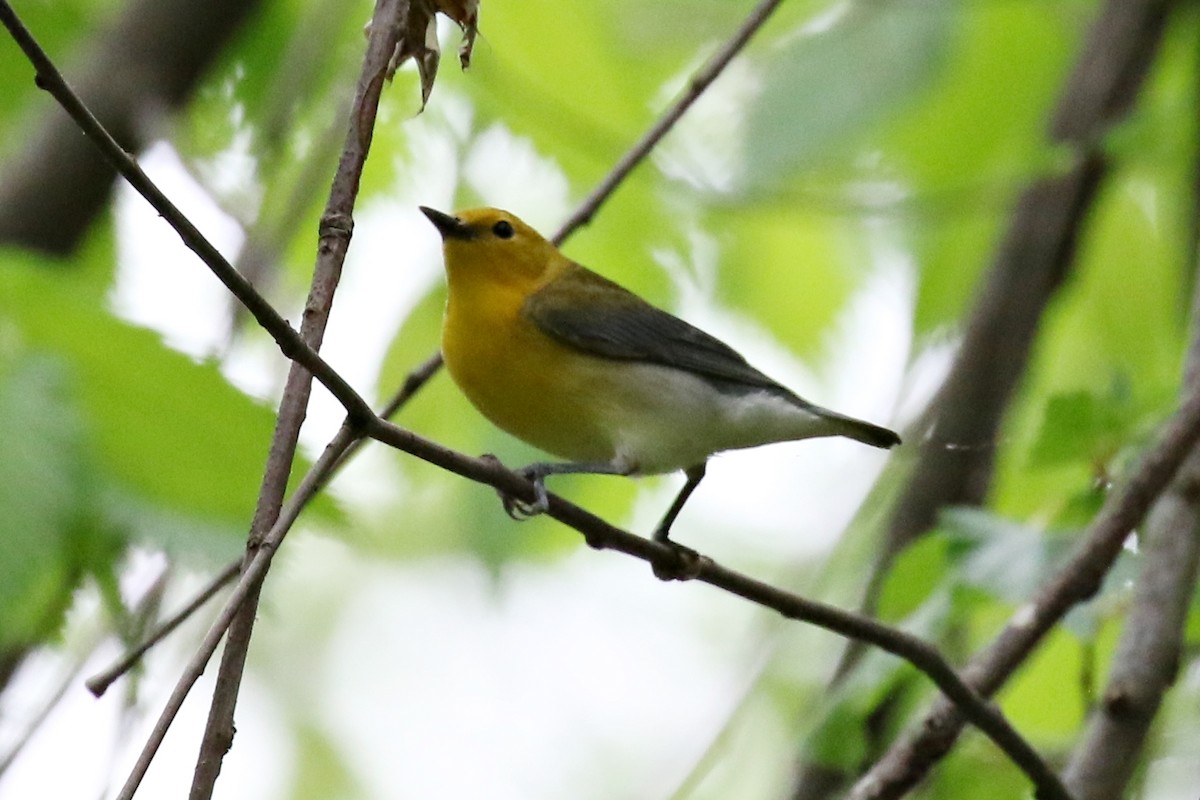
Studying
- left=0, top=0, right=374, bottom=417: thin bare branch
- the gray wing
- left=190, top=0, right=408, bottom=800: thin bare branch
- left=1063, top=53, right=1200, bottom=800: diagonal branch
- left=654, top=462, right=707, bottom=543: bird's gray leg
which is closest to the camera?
left=190, top=0, right=408, bottom=800: thin bare branch

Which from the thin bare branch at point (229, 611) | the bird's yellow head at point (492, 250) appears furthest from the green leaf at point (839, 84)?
the thin bare branch at point (229, 611)

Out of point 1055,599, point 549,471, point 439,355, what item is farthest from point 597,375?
point 1055,599

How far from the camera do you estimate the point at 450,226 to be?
5.16m

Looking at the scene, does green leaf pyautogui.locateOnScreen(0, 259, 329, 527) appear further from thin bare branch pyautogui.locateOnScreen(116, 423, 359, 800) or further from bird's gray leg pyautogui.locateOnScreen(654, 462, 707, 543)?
bird's gray leg pyautogui.locateOnScreen(654, 462, 707, 543)

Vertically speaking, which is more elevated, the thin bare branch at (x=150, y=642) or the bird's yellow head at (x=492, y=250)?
the bird's yellow head at (x=492, y=250)

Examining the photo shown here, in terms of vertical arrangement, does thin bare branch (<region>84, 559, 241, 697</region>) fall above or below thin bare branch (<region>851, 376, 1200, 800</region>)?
below

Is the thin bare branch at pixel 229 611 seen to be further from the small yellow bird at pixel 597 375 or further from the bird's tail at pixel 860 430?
the bird's tail at pixel 860 430

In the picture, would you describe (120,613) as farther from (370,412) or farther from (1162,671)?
(1162,671)

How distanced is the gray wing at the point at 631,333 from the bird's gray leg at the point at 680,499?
30 centimetres

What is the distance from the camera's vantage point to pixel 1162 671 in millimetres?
3396

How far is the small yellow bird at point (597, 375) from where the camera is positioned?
14.9 feet

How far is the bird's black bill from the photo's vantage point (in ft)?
16.5

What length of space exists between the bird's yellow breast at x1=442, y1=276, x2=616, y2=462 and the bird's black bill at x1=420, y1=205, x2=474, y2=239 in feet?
1.22

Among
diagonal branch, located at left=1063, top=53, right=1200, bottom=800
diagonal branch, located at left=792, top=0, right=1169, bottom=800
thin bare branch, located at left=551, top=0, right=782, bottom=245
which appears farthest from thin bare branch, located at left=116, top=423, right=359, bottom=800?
diagonal branch, located at left=792, top=0, right=1169, bottom=800
